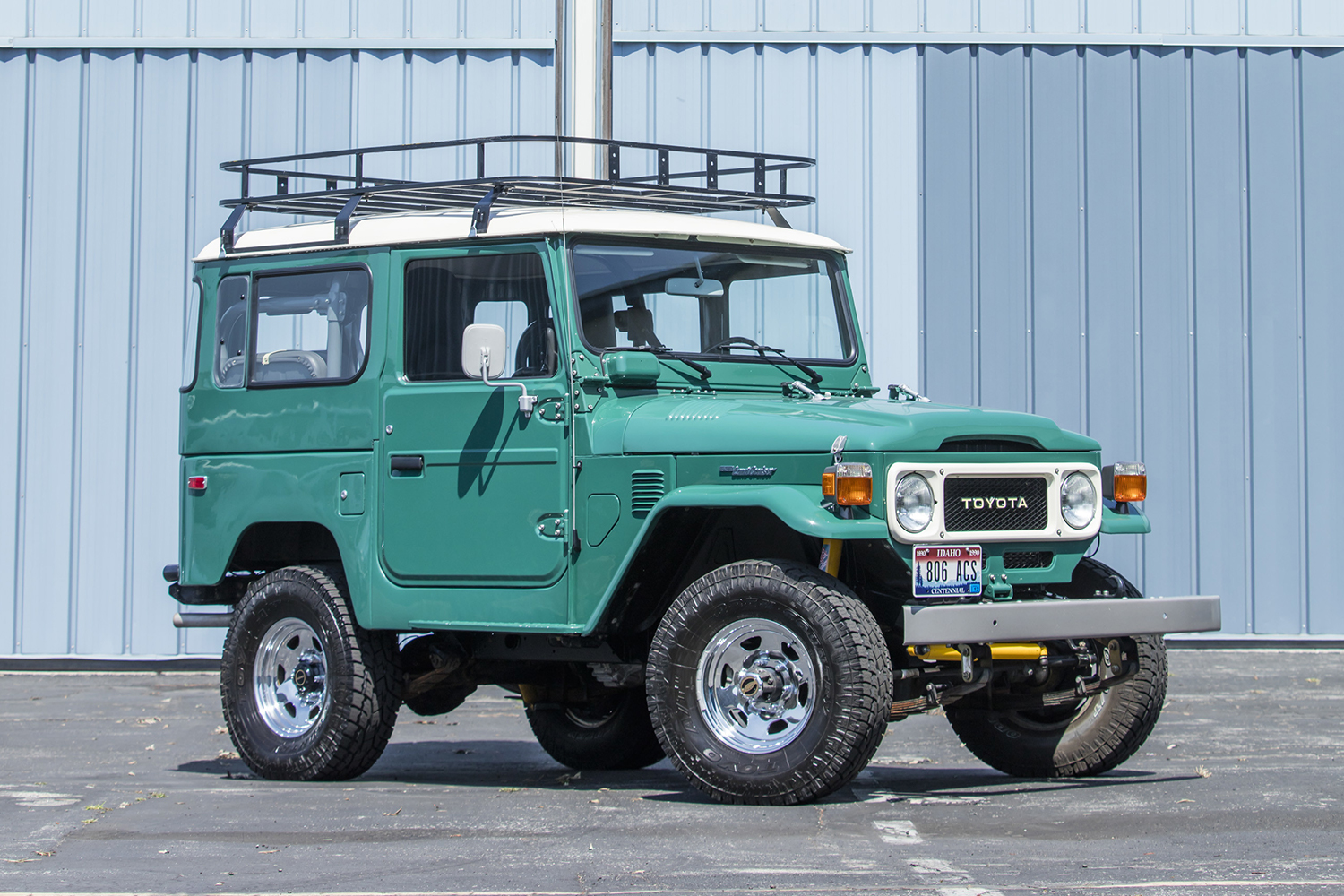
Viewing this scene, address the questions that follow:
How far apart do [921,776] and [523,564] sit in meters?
2.19

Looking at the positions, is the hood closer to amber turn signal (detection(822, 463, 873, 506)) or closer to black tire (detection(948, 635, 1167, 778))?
amber turn signal (detection(822, 463, 873, 506))

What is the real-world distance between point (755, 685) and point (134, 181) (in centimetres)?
985

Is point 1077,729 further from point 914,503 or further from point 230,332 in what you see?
point 230,332

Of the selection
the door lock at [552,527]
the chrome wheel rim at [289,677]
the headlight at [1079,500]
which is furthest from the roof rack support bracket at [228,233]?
the headlight at [1079,500]

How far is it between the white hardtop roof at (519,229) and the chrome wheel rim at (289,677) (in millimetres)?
1927

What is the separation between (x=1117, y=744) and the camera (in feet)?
27.4

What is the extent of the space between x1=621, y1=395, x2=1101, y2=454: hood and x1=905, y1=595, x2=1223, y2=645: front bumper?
2.31ft

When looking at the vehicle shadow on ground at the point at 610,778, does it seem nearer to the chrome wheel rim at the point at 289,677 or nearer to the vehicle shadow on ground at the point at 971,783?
the vehicle shadow on ground at the point at 971,783

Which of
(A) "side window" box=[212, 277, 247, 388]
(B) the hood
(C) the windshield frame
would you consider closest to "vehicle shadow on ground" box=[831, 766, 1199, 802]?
(B) the hood

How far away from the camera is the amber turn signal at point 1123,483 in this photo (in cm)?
820

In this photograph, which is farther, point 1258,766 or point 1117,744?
point 1258,766

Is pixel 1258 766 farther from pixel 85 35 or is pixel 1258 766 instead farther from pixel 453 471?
pixel 85 35

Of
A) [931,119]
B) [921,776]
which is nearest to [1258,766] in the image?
[921,776]

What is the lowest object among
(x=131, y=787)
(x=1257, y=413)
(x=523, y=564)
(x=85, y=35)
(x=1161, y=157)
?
(x=131, y=787)
